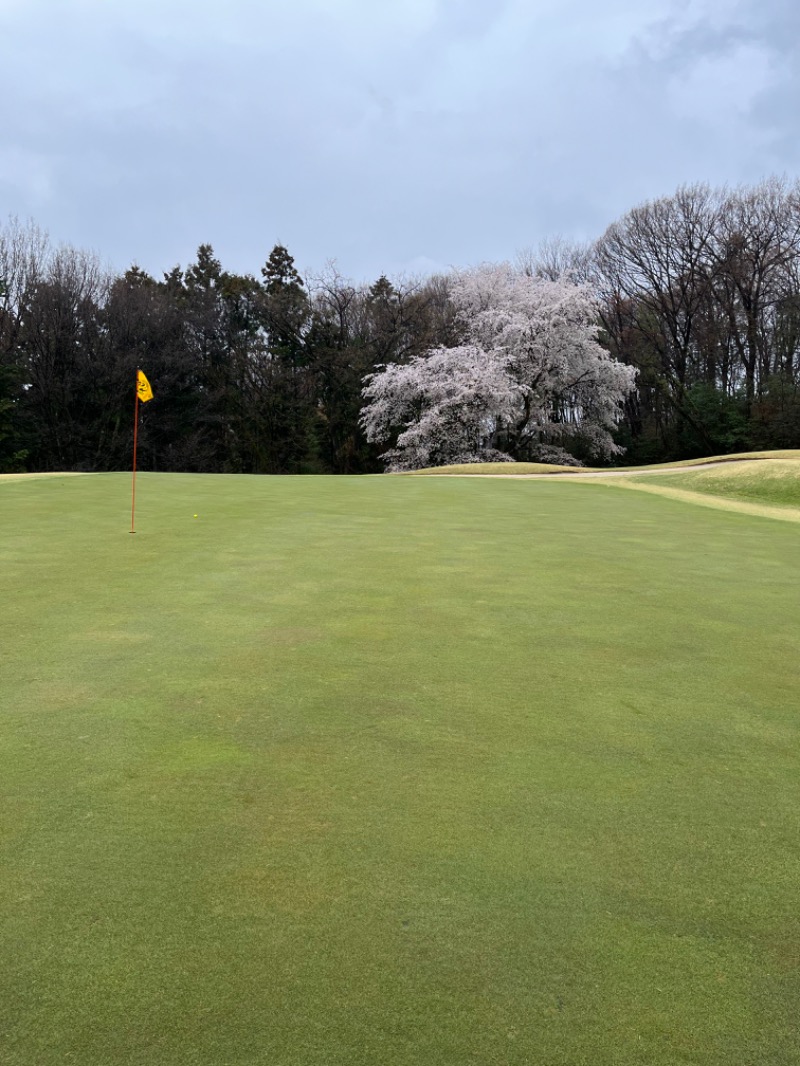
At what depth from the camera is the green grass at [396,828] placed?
5.10 feet

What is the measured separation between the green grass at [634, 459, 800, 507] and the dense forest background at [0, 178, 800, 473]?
18526 millimetres

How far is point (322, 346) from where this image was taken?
38.9 metres

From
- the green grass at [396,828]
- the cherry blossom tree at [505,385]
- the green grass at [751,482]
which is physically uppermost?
the cherry blossom tree at [505,385]

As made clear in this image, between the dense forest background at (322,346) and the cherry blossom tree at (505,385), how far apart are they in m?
4.11

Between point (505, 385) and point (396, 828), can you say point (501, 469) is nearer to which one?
point (505, 385)

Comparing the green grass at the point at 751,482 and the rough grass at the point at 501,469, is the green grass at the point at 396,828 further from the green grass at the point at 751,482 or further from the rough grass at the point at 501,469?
the rough grass at the point at 501,469

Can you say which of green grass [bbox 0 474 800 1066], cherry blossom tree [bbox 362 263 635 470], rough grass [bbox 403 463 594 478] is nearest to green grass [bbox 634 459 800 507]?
rough grass [bbox 403 463 594 478]

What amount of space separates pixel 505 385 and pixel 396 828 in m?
29.1

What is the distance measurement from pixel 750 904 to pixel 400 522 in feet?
24.4

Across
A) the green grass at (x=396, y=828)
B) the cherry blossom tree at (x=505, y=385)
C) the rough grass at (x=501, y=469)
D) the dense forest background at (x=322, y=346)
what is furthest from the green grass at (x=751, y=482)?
the dense forest background at (x=322, y=346)

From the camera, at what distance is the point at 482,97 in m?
29.0

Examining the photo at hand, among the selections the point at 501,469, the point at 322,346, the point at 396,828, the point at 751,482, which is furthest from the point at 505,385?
the point at 396,828

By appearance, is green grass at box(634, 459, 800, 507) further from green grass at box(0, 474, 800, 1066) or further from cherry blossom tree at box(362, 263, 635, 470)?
cherry blossom tree at box(362, 263, 635, 470)

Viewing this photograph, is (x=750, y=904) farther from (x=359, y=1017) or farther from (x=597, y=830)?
(x=359, y=1017)
